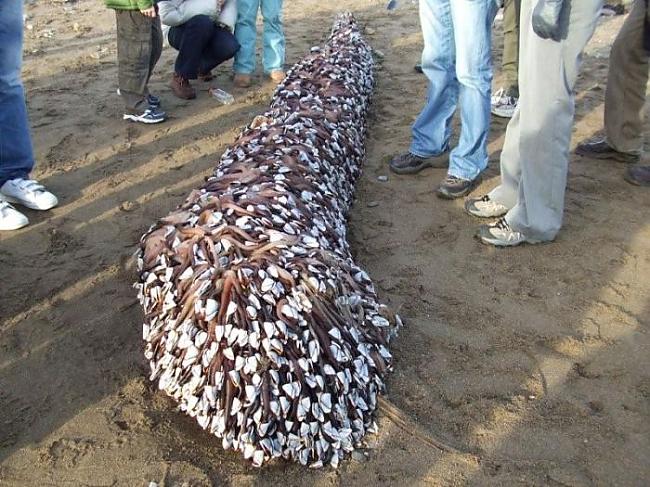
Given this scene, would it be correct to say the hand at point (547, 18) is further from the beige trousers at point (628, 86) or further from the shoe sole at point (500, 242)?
the beige trousers at point (628, 86)

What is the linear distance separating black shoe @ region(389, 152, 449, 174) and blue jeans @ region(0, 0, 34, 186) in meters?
2.41

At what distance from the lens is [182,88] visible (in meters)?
5.46

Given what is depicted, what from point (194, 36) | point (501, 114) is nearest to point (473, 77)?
point (501, 114)

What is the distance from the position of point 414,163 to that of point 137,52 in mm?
2412

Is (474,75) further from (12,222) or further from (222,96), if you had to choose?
(12,222)

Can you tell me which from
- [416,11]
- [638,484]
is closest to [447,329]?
[638,484]

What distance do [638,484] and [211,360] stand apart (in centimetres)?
151

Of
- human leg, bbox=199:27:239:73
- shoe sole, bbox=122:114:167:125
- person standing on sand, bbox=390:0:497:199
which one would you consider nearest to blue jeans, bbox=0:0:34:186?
shoe sole, bbox=122:114:167:125

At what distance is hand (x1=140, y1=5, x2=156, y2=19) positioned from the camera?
448 cm

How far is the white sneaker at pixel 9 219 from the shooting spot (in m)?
3.53

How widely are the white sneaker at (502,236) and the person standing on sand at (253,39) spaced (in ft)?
10.3

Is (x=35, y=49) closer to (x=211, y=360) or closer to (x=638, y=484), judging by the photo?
(x=211, y=360)

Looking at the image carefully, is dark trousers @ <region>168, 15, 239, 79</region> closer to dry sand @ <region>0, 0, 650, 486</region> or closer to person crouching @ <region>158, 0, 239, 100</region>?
person crouching @ <region>158, 0, 239, 100</region>

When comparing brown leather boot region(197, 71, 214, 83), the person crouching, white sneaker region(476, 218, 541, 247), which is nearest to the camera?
white sneaker region(476, 218, 541, 247)
